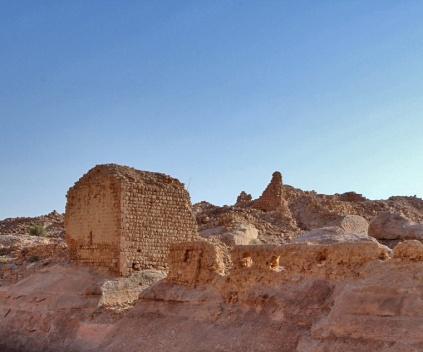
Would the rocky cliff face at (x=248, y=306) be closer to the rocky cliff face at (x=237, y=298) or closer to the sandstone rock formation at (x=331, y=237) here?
the rocky cliff face at (x=237, y=298)

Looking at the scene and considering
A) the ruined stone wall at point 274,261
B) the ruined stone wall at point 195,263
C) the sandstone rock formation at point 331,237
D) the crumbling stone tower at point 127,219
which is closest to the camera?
the ruined stone wall at point 274,261

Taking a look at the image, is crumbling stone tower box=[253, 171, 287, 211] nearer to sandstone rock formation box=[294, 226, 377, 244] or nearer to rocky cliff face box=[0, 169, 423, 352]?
rocky cliff face box=[0, 169, 423, 352]

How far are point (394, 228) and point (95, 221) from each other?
7631 mm

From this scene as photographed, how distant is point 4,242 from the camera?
88.6 ft

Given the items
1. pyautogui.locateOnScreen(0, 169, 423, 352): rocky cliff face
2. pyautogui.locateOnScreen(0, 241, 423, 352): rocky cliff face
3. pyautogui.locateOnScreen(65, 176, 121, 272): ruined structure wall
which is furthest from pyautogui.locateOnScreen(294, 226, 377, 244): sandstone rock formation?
pyautogui.locateOnScreen(65, 176, 121, 272): ruined structure wall

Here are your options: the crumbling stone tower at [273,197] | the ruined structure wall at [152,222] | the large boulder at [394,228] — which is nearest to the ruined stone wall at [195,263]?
the ruined structure wall at [152,222]

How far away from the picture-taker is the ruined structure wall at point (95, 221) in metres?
16.1

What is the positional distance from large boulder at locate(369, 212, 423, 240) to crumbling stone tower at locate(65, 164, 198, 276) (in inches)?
187

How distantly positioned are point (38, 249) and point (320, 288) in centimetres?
1112

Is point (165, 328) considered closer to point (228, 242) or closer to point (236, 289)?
point (236, 289)

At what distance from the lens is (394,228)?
16594 mm

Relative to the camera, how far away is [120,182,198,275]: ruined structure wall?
16062mm

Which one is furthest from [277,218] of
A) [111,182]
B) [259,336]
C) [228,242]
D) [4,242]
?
[259,336]

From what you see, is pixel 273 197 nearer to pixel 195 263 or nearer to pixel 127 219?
pixel 127 219
